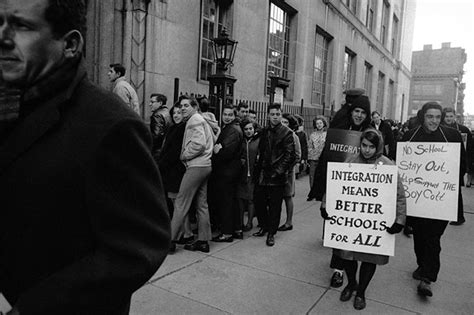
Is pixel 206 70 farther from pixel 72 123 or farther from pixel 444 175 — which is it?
pixel 72 123

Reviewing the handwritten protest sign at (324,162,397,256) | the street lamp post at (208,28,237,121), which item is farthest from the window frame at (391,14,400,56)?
the handwritten protest sign at (324,162,397,256)

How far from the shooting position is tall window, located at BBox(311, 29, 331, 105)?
1734 cm

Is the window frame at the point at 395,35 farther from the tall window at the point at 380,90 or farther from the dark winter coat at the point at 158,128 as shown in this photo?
the dark winter coat at the point at 158,128

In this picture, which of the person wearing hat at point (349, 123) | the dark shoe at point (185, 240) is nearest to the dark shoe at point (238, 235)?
the dark shoe at point (185, 240)

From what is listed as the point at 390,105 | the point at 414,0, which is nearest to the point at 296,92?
the point at 390,105

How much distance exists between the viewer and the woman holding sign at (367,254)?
3895 mm

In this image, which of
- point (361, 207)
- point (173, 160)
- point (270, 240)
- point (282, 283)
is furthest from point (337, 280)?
point (173, 160)

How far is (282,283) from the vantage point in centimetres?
432

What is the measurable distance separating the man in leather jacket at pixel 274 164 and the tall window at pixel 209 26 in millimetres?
4652

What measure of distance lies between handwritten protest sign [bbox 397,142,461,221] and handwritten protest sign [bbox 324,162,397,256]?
674mm

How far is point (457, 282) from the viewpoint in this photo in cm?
466

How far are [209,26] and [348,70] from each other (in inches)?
538

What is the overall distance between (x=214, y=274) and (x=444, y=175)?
2.86m

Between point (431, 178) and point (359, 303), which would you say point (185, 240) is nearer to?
point (359, 303)
